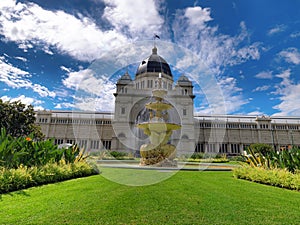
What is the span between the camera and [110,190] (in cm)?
593

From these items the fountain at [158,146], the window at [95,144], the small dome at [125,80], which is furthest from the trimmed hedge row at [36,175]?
the small dome at [125,80]

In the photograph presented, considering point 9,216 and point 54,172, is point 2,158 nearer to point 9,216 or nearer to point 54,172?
point 54,172

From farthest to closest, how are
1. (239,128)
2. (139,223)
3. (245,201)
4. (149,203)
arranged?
(239,128) → (245,201) → (149,203) → (139,223)

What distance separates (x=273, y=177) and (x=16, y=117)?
3012 cm

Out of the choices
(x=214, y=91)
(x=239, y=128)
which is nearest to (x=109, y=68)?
(x=214, y=91)

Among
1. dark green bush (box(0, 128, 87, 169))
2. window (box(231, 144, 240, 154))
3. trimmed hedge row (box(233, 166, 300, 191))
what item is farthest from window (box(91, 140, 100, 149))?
trimmed hedge row (box(233, 166, 300, 191))

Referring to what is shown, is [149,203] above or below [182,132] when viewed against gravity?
below

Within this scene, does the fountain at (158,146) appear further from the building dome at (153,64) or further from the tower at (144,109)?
the building dome at (153,64)

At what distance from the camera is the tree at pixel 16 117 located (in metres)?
26.2

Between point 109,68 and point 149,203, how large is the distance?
439 cm

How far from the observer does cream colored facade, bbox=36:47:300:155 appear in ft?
140

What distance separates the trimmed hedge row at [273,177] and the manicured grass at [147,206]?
1.21 metres

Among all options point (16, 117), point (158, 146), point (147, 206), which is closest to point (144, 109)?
point (16, 117)

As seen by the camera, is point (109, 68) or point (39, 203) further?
point (109, 68)
